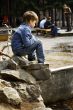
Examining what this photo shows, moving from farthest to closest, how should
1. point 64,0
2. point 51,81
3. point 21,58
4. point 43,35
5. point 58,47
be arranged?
point 64,0
point 43,35
point 58,47
point 51,81
point 21,58

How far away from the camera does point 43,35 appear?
25.1 m

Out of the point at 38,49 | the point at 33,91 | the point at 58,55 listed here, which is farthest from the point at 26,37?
the point at 58,55

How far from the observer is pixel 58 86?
10.4 m

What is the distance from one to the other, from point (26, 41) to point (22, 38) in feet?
0.30

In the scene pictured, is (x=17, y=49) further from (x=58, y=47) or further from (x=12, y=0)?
(x=12, y=0)

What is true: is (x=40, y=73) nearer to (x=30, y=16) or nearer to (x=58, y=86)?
(x=30, y=16)

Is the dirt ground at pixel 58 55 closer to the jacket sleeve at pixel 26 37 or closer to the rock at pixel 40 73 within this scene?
the jacket sleeve at pixel 26 37

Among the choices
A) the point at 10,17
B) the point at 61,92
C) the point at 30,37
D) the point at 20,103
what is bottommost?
the point at 10,17

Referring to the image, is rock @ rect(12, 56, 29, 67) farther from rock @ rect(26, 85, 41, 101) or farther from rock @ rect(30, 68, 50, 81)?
rock @ rect(26, 85, 41, 101)

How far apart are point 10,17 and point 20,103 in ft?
81.9

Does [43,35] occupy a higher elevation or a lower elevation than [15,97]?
lower

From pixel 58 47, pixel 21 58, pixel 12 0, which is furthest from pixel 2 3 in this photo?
pixel 21 58

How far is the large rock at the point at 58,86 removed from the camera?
10.0 metres

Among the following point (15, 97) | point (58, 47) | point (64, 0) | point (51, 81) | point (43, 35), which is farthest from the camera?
point (64, 0)
